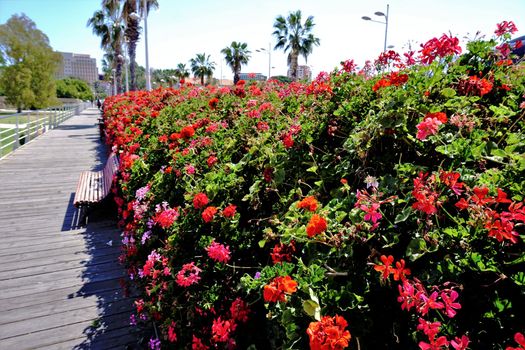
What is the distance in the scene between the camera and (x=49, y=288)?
143 inches

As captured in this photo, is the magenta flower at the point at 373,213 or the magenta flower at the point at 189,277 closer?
the magenta flower at the point at 373,213

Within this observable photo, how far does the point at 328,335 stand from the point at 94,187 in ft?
19.9

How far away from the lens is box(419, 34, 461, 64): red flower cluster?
168cm

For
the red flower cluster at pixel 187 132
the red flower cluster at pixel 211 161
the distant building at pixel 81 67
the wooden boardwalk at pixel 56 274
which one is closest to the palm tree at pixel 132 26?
the wooden boardwalk at pixel 56 274

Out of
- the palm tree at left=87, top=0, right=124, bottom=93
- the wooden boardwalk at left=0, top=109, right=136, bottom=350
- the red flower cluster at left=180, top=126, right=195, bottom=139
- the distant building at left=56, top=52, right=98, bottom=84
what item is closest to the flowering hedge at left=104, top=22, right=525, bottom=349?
the red flower cluster at left=180, top=126, right=195, bottom=139

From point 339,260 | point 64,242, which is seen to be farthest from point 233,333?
point 64,242

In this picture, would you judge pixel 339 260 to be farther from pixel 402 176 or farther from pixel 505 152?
pixel 505 152

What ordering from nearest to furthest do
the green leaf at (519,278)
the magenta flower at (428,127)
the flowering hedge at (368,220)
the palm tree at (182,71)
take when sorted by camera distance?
1. the green leaf at (519,278)
2. the flowering hedge at (368,220)
3. the magenta flower at (428,127)
4. the palm tree at (182,71)

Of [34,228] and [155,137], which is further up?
[155,137]

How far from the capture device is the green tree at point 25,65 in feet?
121

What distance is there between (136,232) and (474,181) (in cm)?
290

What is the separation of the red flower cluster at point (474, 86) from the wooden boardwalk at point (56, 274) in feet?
9.95

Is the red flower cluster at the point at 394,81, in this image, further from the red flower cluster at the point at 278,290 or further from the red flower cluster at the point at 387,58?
the red flower cluster at the point at 278,290

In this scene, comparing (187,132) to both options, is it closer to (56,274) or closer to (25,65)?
(56,274)
